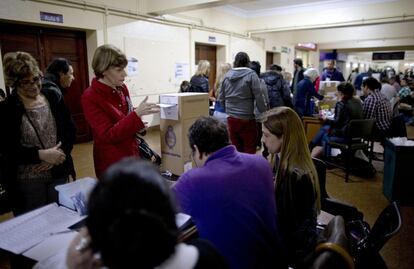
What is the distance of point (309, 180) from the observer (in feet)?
4.35

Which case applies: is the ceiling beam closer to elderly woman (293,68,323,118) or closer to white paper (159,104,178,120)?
elderly woman (293,68,323,118)

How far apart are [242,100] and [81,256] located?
2.68m

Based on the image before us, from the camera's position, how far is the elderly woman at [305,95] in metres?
4.37

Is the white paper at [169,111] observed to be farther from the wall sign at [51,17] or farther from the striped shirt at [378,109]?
the wall sign at [51,17]

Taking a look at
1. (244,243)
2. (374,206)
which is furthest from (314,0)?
(244,243)

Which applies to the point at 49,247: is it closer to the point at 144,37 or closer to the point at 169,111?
the point at 169,111

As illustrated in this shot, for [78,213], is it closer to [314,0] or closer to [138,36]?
[138,36]

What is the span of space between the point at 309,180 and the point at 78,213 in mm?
1009

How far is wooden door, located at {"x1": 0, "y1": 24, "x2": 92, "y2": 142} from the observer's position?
13.5ft

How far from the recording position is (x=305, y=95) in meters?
4.38

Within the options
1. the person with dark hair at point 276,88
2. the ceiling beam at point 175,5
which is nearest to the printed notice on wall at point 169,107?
the person with dark hair at point 276,88

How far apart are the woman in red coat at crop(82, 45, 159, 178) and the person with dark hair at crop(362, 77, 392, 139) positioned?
3.22m

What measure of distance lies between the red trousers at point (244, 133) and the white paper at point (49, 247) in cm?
237

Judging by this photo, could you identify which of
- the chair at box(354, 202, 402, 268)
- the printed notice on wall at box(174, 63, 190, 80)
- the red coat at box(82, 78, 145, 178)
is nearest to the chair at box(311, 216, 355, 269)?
the chair at box(354, 202, 402, 268)
